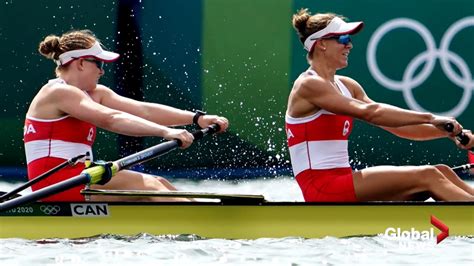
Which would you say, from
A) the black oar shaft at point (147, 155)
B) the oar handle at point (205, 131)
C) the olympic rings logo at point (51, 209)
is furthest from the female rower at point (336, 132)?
the olympic rings logo at point (51, 209)

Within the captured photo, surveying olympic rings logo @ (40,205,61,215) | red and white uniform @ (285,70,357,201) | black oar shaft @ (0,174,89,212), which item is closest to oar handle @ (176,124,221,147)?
red and white uniform @ (285,70,357,201)

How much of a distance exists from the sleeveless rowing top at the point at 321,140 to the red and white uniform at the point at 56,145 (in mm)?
1334

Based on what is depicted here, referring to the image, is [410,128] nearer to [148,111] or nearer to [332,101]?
[332,101]

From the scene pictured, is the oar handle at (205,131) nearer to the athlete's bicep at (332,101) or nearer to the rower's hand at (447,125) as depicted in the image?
the athlete's bicep at (332,101)

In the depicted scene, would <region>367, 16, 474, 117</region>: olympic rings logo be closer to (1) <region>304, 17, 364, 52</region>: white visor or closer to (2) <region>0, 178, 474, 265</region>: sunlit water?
(1) <region>304, 17, 364, 52</region>: white visor

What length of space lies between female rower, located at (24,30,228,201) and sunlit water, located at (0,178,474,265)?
1.07 feet

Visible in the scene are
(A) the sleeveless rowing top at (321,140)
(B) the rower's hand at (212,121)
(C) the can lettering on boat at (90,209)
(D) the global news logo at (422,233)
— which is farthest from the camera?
(B) the rower's hand at (212,121)

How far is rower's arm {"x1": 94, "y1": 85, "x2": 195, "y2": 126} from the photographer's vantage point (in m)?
8.22

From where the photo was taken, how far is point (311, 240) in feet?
24.1

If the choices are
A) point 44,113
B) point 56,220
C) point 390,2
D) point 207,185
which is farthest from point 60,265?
point 390,2

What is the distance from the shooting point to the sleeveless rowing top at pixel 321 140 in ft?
24.6

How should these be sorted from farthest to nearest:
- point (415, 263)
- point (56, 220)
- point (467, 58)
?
point (467, 58) < point (56, 220) < point (415, 263)

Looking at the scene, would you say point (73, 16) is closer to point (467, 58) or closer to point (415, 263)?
point (467, 58)

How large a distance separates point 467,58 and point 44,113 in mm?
5807
